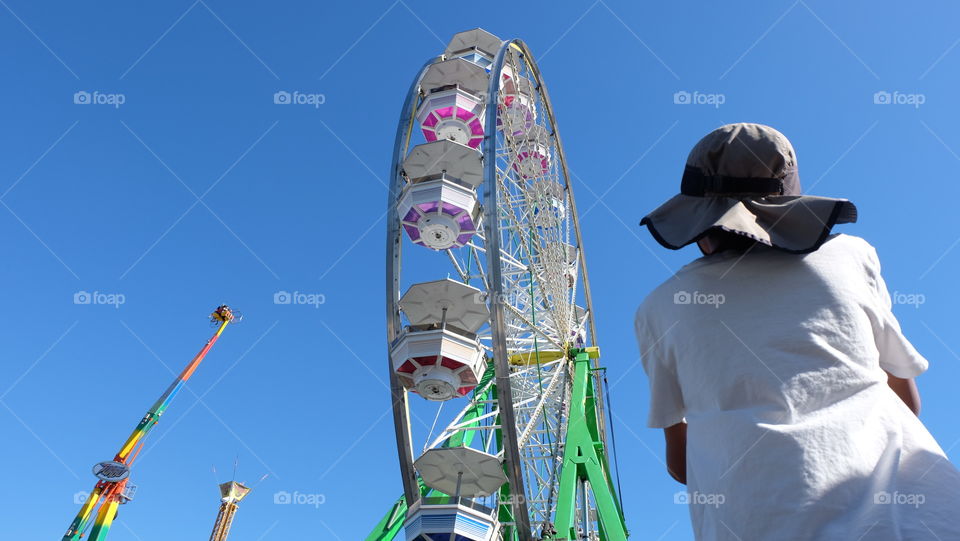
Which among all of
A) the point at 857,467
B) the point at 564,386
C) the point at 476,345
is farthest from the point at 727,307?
the point at 564,386

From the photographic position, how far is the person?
1230 millimetres

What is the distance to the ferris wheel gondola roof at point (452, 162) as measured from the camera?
12219 mm

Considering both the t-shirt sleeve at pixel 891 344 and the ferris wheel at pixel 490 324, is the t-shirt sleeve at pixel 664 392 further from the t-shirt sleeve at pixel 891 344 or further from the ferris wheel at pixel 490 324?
the ferris wheel at pixel 490 324

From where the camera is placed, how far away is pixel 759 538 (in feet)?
4.12

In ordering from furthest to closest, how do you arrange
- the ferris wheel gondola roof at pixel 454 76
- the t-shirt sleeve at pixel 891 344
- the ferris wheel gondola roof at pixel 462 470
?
the ferris wheel gondola roof at pixel 454 76 → the ferris wheel gondola roof at pixel 462 470 → the t-shirt sleeve at pixel 891 344

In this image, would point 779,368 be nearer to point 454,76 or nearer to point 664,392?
point 664,392

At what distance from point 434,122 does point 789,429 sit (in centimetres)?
1298

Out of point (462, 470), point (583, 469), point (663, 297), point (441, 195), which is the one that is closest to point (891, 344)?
point (663, 297)

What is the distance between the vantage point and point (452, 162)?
1225 centimetres

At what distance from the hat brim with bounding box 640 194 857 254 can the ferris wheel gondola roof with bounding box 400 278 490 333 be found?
9.00 m

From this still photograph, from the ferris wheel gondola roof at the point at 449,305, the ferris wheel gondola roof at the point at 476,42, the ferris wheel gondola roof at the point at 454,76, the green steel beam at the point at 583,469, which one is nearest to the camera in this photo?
the green steel beam at the point at 583,469

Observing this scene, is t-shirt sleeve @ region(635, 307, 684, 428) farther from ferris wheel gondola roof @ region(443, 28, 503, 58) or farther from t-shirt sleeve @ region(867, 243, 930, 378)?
ferris wheel gondola roof @ region(443, 28, 503, 58)

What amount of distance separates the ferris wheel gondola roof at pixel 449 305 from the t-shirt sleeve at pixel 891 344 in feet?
30.1

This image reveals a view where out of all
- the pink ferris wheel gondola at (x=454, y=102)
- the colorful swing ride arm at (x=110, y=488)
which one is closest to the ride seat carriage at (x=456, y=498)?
the pink ferris wheel gondola at (x=454, y=102)
